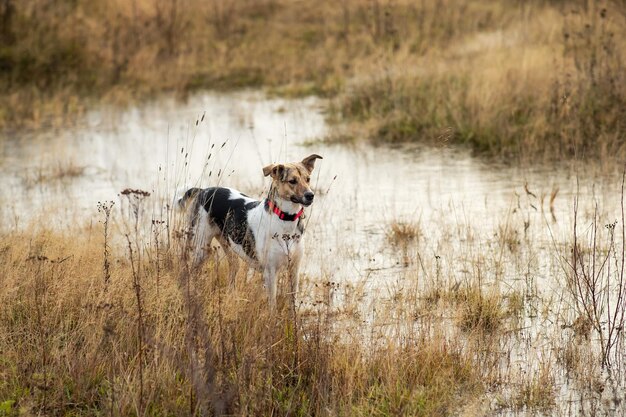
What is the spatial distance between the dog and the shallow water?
31cm

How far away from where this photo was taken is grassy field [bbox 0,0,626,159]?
1254 centimetres

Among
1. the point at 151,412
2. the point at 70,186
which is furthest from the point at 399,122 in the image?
the point at 151,412

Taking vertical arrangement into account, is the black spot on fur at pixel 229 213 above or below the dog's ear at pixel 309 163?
below

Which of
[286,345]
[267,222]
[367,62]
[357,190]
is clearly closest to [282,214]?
[267,222]

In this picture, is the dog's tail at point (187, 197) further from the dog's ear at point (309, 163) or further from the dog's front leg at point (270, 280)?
the dog's front leg at point (270, 280)

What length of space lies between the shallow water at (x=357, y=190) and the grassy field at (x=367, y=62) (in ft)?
2.17

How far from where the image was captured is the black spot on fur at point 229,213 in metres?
6.87

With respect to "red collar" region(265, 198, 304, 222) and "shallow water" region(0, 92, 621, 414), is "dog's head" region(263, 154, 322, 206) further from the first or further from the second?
"shallow water" region(0, 92, 621, 414)

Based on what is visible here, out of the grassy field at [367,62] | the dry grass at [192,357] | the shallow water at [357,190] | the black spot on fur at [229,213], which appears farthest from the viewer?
the grassy field at [367,62]

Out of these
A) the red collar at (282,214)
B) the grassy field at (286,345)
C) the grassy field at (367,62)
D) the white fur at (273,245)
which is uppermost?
the grassy field at (367,62)

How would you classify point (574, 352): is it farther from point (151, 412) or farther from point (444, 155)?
point (444, 155)

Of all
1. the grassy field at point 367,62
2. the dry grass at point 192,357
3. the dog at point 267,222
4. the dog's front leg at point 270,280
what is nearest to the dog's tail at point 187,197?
the dog at point 267,222

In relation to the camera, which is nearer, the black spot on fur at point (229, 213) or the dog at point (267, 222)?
the dog at point (267, 222)

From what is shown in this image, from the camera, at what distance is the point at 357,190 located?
1102 centimetres
